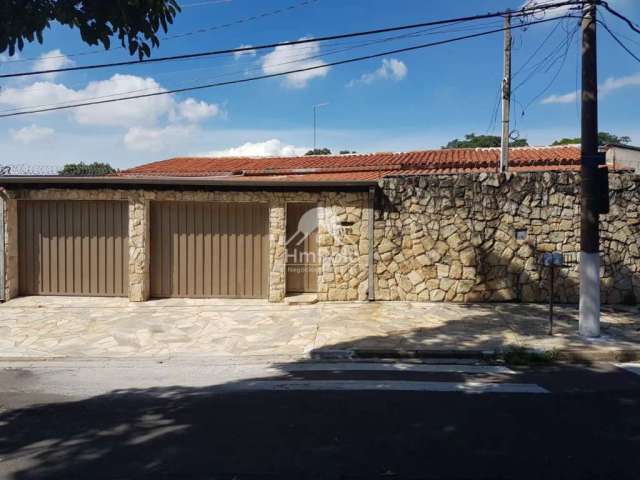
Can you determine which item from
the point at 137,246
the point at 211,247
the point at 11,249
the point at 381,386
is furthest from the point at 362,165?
the point at 381,386

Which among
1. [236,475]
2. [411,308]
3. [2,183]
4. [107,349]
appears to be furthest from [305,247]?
[236,475]

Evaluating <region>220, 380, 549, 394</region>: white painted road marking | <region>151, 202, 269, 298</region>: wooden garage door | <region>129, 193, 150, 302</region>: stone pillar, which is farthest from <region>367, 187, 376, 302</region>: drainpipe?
<region>220, 380, 549, 394</region>: white painted road marking

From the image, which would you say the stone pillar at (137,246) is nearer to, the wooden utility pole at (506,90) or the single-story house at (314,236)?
the single-story house at (314,236)

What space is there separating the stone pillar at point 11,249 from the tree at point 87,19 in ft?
26.2

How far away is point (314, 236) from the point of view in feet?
36.7

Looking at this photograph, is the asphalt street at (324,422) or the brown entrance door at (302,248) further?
the brown entrance door at (302,248)

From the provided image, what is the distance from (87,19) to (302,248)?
734cm

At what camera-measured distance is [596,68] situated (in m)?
7.71

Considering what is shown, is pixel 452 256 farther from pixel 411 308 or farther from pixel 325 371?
pixel 325 371

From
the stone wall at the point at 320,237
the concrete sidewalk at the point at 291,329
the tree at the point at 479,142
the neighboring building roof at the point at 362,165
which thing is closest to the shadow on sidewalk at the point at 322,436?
the concrete sidewalk at the point at 291,329

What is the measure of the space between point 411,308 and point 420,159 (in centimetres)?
700

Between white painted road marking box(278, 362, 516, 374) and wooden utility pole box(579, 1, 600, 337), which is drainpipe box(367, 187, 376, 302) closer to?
white painted road marking box(278, 362, 516, 374)

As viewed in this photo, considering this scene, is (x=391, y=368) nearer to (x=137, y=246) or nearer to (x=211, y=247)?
(x=211, y=247)

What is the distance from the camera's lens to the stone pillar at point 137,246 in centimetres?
1094
